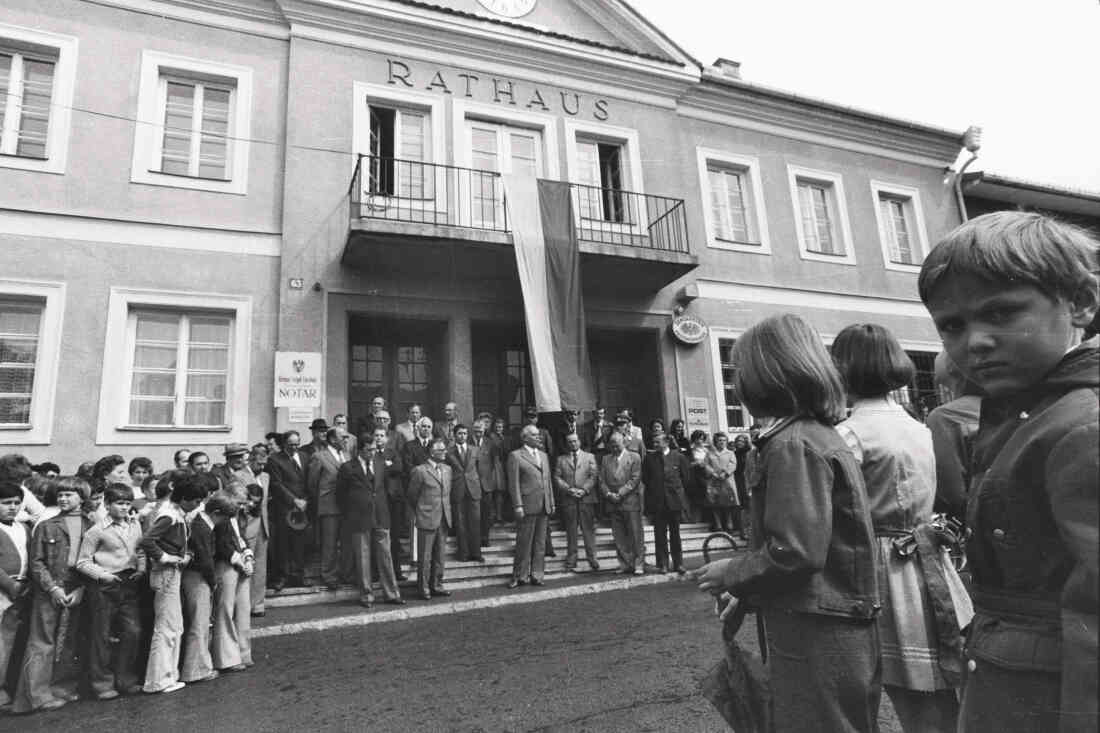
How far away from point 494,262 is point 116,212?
5.78m

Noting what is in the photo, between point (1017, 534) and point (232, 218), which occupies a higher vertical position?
point (232, 218)

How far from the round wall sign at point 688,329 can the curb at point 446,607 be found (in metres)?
5.60

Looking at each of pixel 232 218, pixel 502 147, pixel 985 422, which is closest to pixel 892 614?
pixel 985 422

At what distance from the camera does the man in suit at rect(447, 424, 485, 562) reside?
9195mm

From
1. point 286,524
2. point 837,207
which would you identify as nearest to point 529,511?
point 286,524

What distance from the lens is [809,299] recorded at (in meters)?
14.9

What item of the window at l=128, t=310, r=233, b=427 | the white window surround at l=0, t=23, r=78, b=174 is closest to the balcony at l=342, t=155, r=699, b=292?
the window at l=128, t=310, r=233, b=427

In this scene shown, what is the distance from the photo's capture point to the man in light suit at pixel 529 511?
8.66m

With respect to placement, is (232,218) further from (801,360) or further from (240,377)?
(801,360)

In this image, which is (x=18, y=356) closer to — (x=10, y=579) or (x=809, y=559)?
(x=10, y=579)

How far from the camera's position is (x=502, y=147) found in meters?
12.9

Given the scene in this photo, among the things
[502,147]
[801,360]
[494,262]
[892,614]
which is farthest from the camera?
[502,147]

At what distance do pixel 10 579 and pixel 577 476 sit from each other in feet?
20.9

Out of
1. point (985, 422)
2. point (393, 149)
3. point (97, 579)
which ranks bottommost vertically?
point (97, 579)
